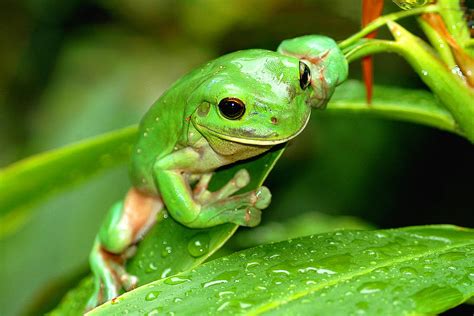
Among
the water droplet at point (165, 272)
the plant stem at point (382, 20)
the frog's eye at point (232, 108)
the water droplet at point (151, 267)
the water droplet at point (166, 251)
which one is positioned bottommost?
the water droplet at point (165, 272)

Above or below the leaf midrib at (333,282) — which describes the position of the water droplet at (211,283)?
above

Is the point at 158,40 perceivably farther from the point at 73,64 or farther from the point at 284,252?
the point at 284,252

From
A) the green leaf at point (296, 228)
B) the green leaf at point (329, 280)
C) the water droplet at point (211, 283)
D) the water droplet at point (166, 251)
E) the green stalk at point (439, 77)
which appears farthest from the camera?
the green leaf at point (296, 228)

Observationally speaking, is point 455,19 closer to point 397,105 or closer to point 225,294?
point 397,105

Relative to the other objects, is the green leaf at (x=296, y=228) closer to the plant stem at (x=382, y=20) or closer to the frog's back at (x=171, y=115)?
the frog's back at (x=171, y=115)

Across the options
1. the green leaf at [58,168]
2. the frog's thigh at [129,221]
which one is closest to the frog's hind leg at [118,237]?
the frog's thigh at [129,221]

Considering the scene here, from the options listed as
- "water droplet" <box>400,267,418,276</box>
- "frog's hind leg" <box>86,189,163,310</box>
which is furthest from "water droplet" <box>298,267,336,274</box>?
"frog's hind leg" <box>86,189,163,310</box>
